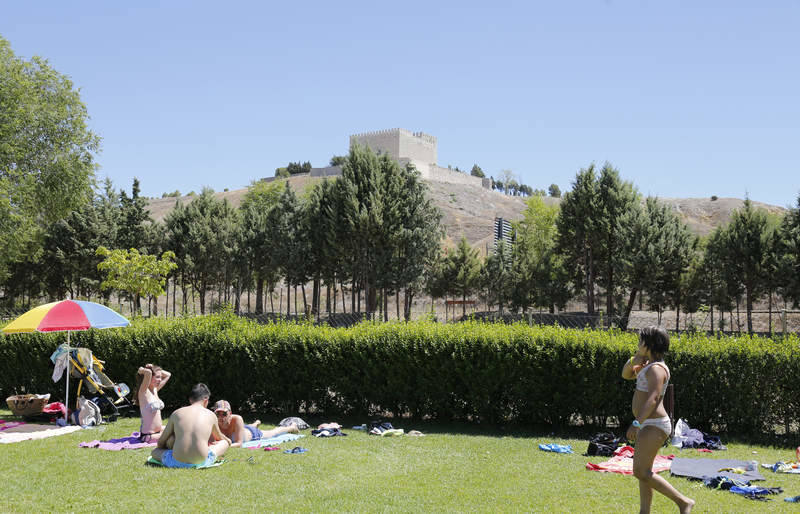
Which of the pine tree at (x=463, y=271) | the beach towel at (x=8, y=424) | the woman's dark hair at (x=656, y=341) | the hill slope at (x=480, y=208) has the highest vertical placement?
the hill slope at (x=480, y=208)

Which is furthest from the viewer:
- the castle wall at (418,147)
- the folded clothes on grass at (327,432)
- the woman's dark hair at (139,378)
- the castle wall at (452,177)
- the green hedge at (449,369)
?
the castle wall at (452,177)

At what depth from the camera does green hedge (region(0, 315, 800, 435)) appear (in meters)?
9.88

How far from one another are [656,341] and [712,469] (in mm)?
3016

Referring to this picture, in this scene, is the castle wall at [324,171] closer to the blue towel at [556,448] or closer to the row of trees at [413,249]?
the row of trees at [413,249]

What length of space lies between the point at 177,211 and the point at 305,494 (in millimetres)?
43629

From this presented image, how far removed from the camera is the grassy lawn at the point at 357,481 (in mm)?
6113

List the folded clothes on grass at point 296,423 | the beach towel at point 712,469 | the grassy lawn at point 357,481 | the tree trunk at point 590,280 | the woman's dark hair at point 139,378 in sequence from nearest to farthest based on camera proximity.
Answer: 1. the grassy lawn at point 357,481
2. the beach towel at point 712,469
3. the woman's dark hair at point 139,378
4. the folded clothes on grass at point 296,423
5. the tree trunk at point 590,280

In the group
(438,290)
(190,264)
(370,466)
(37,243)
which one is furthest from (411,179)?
(370,466)

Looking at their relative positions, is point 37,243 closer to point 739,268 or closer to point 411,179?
point 411,179

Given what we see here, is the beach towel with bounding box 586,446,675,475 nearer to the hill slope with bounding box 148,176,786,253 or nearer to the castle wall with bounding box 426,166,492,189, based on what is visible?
the hill slope with bounding box 148,176,786,253

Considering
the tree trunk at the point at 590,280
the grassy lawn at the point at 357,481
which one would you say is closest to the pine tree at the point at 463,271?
the tree trunk at the point at 590,280

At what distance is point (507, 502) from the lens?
6211mm

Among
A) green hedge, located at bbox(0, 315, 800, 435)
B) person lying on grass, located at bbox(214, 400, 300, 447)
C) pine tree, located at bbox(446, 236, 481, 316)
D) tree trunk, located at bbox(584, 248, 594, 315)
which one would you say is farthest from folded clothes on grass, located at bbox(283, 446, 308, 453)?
pine tree, located at bbox(446, 236, 481, 316)

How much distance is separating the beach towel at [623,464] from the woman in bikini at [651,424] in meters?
2.35
